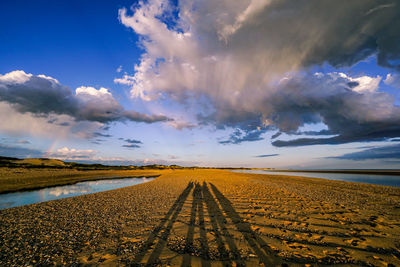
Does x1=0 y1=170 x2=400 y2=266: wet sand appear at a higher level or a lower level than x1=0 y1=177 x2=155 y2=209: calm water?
higher

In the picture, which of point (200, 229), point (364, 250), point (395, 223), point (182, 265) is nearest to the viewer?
point (182, 265)

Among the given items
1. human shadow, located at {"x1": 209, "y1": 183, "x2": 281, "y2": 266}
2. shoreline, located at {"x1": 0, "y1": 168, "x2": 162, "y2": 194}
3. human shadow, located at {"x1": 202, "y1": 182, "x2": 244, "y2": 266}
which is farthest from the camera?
shoreline, located at {"x1": 0, "y1": 168, "x2": 162, "y2": 194}

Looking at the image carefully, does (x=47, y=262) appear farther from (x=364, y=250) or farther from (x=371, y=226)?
(x=371, y=226)

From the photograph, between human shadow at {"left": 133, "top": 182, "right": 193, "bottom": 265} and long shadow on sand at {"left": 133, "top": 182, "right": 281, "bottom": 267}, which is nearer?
long shadow on sand at {"left": 133, "top": 182, "right": 281, "bottom": 267}

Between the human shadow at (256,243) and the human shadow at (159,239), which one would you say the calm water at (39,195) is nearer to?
the human shadow at (159,239)

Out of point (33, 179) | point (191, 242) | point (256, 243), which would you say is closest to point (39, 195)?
point (191, 242)

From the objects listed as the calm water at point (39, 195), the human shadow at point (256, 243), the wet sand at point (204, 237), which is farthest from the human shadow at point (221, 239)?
the calm water at point (39, 195)

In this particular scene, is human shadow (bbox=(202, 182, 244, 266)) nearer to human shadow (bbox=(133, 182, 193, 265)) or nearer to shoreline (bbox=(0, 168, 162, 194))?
human shadow (bbox=(133, 182, 193, 265))

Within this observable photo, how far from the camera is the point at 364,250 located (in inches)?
221

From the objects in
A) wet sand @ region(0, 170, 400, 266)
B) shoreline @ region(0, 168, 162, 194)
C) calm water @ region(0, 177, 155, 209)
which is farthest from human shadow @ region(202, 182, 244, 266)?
shoreline @ region(0, 168, 162, 194)

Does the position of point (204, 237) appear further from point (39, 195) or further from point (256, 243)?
point (39, 195)

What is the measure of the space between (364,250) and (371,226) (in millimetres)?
3619

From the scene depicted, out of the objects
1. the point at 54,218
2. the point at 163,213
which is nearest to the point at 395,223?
the point at 163,213

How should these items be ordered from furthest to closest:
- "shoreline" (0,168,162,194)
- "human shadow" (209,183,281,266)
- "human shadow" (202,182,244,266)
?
"shoreline" (0,168,162,194)
"human shadow" (202,182,244,266)
"human shadow" (209,183,281,266)
